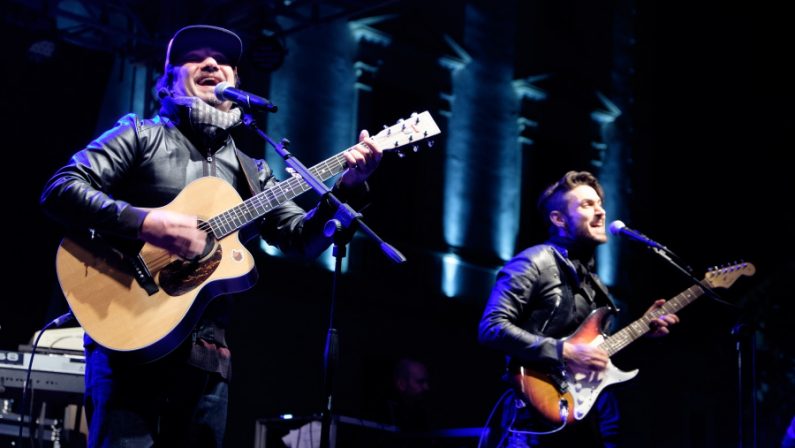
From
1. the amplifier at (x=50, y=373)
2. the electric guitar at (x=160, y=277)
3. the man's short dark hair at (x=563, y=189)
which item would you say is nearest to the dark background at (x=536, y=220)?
the amplifier at (x=50, y=373)

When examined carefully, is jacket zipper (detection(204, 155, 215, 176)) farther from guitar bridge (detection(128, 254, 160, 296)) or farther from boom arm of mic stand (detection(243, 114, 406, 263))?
guitar bridge (detection(128, 254, 160, 296))

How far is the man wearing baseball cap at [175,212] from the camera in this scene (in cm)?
391

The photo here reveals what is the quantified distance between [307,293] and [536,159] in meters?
6.36

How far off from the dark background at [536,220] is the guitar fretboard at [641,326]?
6.68m

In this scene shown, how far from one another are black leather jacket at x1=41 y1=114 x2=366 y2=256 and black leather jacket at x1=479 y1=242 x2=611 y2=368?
145 centimetres

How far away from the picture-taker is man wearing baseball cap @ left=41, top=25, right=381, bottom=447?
3.91 metres

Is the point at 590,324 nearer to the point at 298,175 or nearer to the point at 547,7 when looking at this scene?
the point at 298,175

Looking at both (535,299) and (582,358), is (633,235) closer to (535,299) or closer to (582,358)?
(535,299)

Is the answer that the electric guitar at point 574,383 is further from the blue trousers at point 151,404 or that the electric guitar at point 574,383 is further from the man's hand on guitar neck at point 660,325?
the blue trousers at point 151,404

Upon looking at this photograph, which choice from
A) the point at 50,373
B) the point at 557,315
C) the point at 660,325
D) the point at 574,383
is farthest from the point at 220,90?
the point at 660,325

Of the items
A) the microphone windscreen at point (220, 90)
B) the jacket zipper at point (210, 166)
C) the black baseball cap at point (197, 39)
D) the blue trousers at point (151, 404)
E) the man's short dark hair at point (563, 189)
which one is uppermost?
the black baseball cap at point (197, 39)

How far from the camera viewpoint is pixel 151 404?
392 centimetres

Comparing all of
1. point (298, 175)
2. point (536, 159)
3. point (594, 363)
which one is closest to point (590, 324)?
point (594, 363)

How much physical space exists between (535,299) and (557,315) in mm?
159
